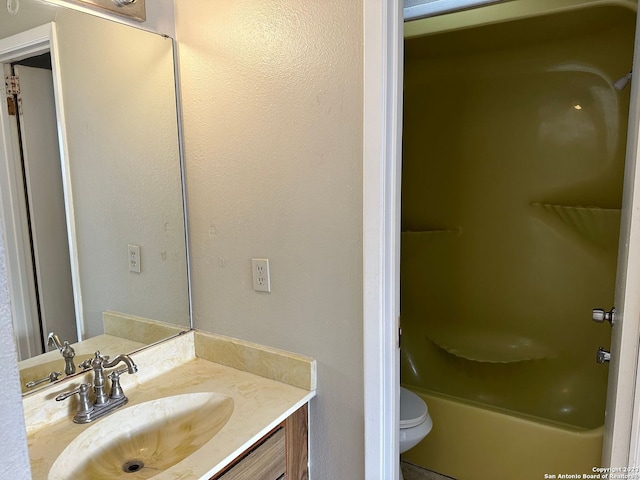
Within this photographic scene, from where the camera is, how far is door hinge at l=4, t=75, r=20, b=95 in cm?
114

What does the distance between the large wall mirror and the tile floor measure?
1380 millimetres

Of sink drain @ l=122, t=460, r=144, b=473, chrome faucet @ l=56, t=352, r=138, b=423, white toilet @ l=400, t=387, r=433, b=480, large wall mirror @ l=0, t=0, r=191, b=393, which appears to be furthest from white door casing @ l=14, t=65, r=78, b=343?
white toilet @ l=400, t=387, r=433, b=480

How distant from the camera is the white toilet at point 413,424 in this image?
6.05 ft

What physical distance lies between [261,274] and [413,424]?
986 millimetres

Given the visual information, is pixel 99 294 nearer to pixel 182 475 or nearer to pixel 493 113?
pixel 182 475

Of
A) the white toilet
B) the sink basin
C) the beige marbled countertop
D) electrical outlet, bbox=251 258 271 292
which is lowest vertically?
the white toilet

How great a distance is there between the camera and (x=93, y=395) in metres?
1.26

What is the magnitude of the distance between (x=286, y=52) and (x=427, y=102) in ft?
5.20

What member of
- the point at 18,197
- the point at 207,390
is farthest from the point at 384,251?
the point at 18,197

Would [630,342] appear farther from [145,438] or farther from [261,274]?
[145,438]

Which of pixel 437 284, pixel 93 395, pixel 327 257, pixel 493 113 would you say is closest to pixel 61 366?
pixel 93 395

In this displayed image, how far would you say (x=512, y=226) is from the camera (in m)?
2.57

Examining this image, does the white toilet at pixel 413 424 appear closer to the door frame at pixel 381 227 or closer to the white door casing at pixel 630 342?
the door frame at pixel 381 227

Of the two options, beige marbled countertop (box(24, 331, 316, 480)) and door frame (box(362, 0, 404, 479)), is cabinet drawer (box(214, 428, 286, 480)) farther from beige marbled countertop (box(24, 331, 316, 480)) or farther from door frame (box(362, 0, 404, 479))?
door frame (box(362, 0, 404, 479))
